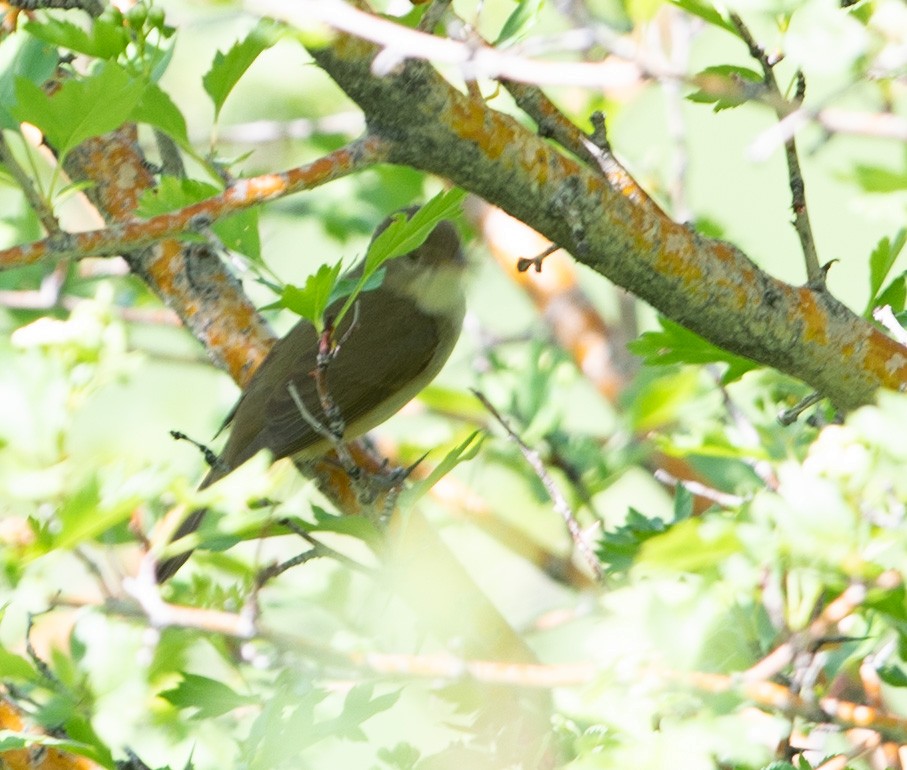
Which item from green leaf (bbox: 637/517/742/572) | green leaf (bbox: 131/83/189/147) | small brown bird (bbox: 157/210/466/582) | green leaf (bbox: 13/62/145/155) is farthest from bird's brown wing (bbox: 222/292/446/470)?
green leaf (bbox: 637/517/742/572)

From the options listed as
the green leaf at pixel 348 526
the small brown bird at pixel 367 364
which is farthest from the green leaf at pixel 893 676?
the small brown bird at pixel 367 364

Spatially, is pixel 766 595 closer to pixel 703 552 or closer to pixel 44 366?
pixel 703 552

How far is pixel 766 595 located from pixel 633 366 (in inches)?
69.9

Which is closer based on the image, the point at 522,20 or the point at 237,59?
the point at 522,20

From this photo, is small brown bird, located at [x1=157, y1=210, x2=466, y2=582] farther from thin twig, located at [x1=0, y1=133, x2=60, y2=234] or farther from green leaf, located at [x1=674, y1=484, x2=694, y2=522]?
thin twig, located at [x1=0, y1=133, x2=60, y2=234]

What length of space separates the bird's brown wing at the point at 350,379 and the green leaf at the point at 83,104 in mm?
1230

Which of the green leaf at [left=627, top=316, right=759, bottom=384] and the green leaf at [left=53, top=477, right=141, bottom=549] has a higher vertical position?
the green leaf at [left=627, top=316, right=759, bottom=384]

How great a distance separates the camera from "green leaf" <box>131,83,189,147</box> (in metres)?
1.88

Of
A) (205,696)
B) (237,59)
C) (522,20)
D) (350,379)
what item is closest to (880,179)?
(522,20)

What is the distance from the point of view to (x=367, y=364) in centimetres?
353

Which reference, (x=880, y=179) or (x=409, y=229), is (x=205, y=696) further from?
(x=880, y=179)

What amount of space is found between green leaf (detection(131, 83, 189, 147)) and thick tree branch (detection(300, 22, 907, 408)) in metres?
0.42

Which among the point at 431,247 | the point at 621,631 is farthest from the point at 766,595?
the point at 431,247

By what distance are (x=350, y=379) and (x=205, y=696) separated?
164 cm
